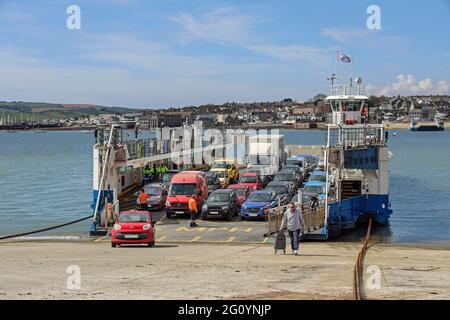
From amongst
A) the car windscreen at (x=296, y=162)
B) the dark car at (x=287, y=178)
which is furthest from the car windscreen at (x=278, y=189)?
the car windscreen at (x=296, y=162)

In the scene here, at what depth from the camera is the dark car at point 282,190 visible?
3629 cm

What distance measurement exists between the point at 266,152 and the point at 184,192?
21.9 m

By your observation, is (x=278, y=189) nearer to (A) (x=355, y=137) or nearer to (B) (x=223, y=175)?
(A) (x=355, y=137)

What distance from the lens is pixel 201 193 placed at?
36.2m

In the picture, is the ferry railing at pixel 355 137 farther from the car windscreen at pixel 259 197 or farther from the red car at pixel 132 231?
the red car at pixel 132 231

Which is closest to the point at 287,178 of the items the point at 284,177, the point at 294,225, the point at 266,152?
the point at 284,177

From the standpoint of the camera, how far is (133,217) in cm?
2448

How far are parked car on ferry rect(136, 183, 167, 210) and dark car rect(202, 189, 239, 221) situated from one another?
12.3 feet

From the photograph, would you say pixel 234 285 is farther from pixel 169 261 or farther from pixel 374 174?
pixel 374 174

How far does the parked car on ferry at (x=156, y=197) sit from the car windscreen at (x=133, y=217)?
10892 millimetres

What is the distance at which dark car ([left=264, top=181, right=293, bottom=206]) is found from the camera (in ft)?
119

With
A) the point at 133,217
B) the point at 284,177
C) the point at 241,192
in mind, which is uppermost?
the point at 133,217

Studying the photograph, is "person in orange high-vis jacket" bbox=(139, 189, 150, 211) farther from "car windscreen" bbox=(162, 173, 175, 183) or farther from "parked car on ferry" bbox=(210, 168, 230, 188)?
"parked car on ferry" bbox=(210, 168, 230, 188)
